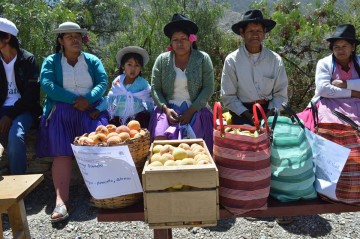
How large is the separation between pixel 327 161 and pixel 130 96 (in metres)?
2.24

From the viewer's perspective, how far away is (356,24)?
5.44 m

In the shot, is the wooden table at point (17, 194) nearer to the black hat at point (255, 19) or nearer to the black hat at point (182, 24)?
the black hat at point (182, 24)

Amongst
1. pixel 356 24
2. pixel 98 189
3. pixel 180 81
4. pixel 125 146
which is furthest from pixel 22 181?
pixel 356 24

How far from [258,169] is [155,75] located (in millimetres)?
1981

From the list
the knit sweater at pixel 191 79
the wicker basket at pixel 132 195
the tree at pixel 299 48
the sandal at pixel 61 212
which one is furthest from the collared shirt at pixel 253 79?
the tree at pixel 299 48

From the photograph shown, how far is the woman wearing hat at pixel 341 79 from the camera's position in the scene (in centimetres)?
337

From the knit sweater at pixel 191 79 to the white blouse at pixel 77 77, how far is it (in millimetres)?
695

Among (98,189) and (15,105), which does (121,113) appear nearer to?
(15,105)

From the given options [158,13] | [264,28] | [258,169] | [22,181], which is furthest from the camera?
[158,13]

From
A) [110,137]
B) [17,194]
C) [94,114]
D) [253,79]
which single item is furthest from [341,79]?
[17,194]

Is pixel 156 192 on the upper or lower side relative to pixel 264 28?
lower

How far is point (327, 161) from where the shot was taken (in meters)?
1.93

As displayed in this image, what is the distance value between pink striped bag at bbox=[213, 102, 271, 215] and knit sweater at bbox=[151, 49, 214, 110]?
1.57 metres

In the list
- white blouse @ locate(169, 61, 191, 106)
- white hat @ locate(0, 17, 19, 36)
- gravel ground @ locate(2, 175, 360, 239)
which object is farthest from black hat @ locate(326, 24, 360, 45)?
white hat @ locate(0, 17, 19, 36)
